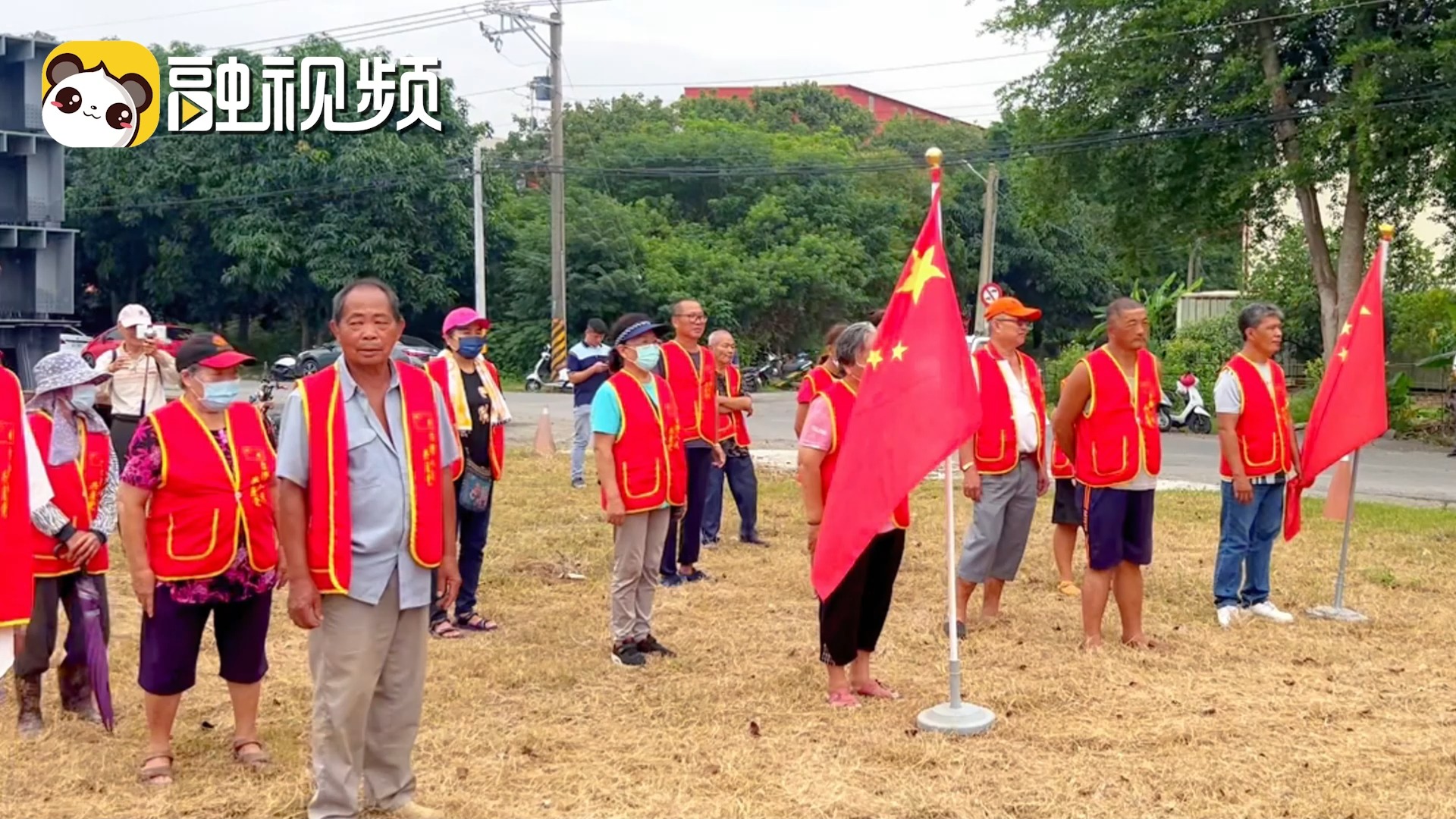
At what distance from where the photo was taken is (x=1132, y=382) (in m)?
6.83

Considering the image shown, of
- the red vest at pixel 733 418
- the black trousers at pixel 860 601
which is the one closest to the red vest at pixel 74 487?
the black trousers at pixel 860 601

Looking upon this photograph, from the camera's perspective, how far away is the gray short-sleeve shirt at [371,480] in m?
4.09

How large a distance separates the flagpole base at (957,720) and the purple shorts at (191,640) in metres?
2.57

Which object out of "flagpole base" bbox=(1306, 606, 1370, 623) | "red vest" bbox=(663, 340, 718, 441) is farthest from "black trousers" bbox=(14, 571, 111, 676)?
"flagpole base" bbox=(1306, 606, 1370, 623)

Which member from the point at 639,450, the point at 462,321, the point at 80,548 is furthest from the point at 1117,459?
the point at 80,548

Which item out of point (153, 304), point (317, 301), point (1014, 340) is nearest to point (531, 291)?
point (317, 301)

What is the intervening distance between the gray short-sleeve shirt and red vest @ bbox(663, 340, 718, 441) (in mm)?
4402

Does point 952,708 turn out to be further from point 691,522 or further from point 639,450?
point 691,522

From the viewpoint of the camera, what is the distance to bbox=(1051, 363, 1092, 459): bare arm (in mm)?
6855

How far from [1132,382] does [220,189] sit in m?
32.9

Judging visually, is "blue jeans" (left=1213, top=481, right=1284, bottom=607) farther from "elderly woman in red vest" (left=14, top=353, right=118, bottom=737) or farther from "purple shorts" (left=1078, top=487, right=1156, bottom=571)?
"elderly woman in red vest" (left=14, top=353, right=118, bottom=737)

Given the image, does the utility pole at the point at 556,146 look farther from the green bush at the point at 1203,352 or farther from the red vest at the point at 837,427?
the red vest at the point at 837,427

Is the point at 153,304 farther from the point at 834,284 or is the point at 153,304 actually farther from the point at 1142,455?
the point at 1142,455

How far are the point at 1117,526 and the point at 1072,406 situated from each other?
0.63 metres
